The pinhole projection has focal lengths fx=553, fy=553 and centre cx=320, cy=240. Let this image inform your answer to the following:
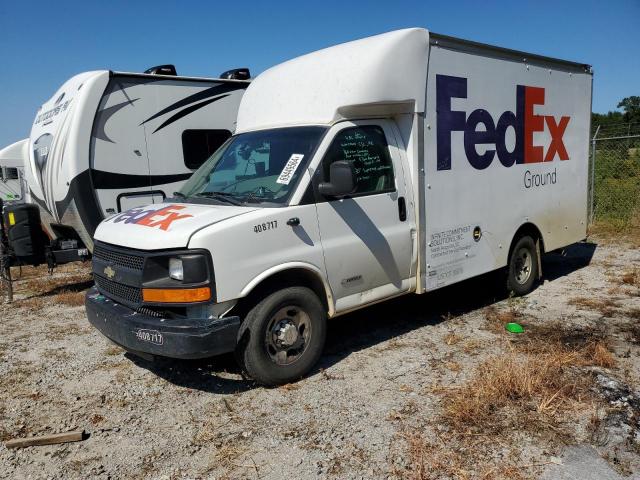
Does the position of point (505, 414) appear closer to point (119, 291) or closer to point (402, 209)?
point (402, 209)

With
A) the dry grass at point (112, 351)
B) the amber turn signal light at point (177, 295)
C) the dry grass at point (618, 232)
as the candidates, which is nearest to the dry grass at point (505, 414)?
the amber turn signal light at point (177, 295)

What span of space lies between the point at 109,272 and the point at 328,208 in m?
1.92

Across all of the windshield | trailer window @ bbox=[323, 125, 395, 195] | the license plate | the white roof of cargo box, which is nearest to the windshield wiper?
the windshield

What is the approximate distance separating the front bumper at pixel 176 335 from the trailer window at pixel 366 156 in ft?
5.13

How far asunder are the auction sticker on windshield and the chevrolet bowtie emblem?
61.4 inches

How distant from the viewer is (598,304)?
6617 millimetres

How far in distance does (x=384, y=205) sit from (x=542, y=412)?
2.22m

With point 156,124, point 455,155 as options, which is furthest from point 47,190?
point 455,155

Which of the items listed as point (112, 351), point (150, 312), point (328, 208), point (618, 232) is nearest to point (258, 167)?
point (328, 208)

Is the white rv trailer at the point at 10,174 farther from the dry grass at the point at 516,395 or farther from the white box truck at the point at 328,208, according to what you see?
the dry grass at the point at 516,395

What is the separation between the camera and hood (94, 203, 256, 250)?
412 cm

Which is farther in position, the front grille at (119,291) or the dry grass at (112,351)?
the dry grass at (112,351)

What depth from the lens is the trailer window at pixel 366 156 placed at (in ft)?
16.0

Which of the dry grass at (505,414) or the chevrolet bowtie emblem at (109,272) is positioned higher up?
the chevrolet bowtie emblem at (109,272)
